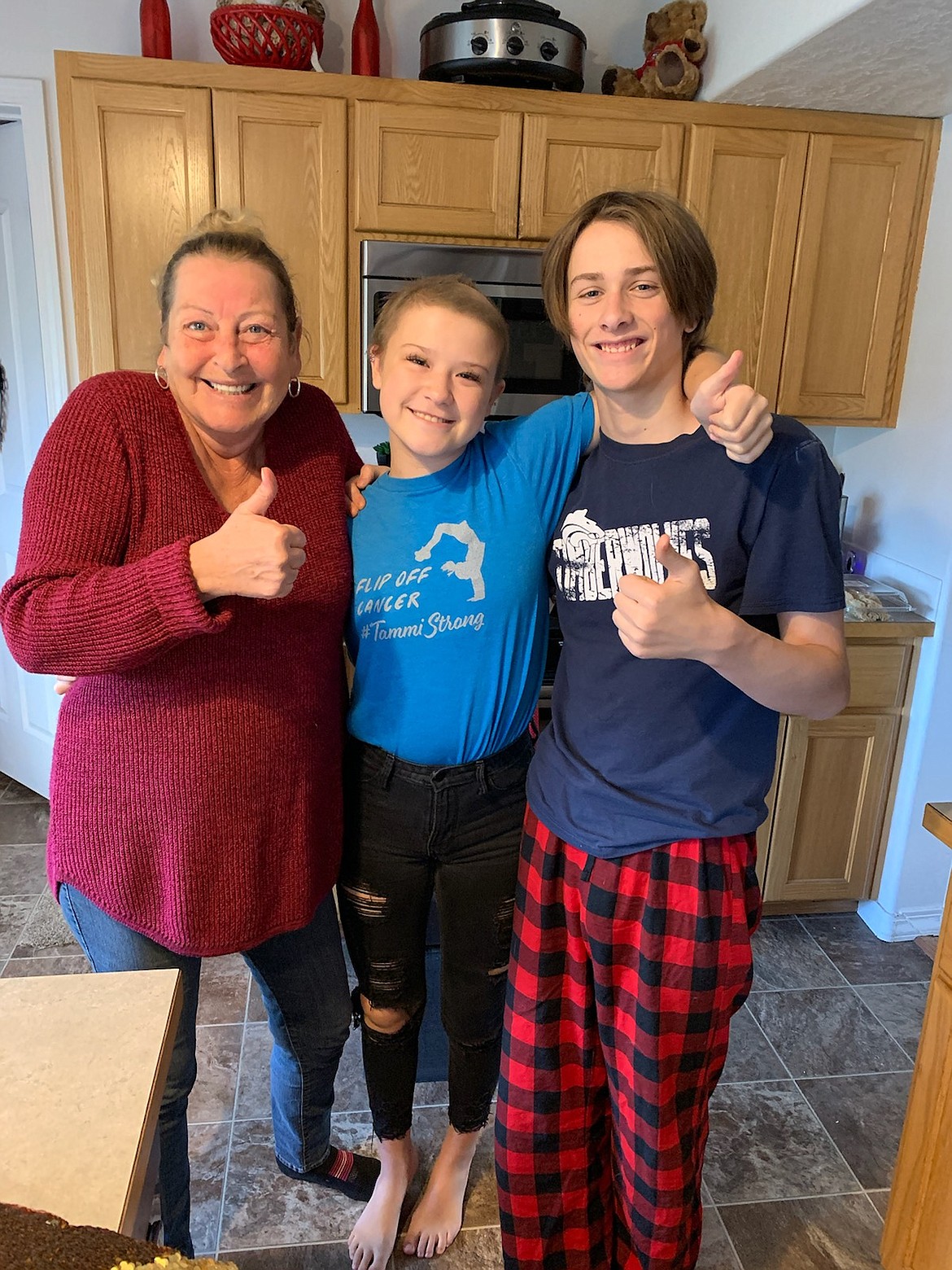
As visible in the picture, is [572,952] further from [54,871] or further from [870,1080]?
[870,1080]

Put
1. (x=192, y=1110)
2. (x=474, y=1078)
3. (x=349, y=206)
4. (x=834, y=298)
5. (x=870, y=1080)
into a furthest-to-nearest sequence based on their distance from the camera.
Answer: (x=834, y=298) < (x=349, y=206) < (x=870, y=1080) < (x=192, y=1110) < (x=474, y=1078)

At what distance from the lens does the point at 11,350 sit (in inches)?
113

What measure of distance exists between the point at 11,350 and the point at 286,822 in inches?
91.6

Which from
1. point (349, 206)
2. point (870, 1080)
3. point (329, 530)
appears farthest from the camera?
point (349, 206)

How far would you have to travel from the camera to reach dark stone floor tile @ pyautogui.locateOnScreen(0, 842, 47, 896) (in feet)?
8.76

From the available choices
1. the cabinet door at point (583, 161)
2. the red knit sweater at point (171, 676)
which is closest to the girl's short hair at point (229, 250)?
the red knit sweater at point (171, 676)

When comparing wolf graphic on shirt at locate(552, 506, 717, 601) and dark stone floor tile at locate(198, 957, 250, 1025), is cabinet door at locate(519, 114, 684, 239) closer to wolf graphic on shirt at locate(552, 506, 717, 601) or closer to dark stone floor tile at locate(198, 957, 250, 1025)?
wolf graphic on shirt at locate(552, 506, 717, 601)

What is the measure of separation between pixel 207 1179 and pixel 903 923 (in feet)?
6.19

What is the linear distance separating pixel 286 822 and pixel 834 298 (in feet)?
7.07

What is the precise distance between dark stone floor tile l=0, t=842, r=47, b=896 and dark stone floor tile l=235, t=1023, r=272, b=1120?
3.10 feet

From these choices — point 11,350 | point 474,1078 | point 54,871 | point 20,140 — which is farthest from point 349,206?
point 474,1078

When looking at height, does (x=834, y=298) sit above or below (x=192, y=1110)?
above

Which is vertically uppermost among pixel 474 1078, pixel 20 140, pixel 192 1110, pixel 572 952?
pixel 20 140

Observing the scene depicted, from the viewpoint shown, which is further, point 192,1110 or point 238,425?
point 192,1110
